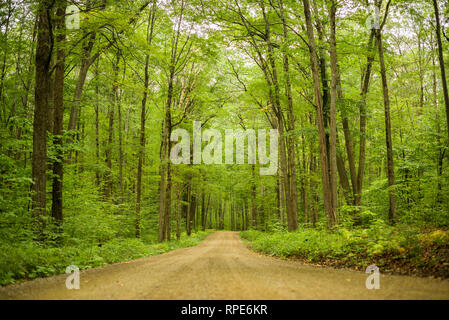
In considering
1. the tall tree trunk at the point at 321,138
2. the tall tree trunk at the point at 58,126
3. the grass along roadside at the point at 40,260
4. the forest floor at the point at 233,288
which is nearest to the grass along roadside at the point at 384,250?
the forest floor at the point at 233,288

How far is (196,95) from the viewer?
17.2 meters

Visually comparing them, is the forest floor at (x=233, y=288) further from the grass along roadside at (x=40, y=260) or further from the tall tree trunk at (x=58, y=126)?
the tall tree trunk at (x=58, y=126)

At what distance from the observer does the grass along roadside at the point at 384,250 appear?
15.7 ft

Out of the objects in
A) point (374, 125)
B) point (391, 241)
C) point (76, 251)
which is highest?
point (374, 125)

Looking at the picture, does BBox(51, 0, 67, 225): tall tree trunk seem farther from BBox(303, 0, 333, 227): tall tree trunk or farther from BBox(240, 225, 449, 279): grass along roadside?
BBox(303, 0, 333, 227): tall tree trunk

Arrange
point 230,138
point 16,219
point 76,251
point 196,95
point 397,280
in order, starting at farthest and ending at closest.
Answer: point 230,138 → point 196,95 → point 76,251 → point 16,219 → point 397,280

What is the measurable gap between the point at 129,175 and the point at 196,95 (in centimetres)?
1088

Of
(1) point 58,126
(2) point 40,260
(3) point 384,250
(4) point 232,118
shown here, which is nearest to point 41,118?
(1) point 58,126

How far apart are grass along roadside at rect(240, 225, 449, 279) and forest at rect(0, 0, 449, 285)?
0.15 feet

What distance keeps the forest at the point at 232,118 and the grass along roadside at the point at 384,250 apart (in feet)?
0.15

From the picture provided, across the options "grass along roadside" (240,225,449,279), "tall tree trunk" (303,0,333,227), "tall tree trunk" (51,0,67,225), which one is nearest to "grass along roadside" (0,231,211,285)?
"tall tree trunk" (51,0,67,225)

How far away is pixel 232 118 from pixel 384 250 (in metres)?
19.9
